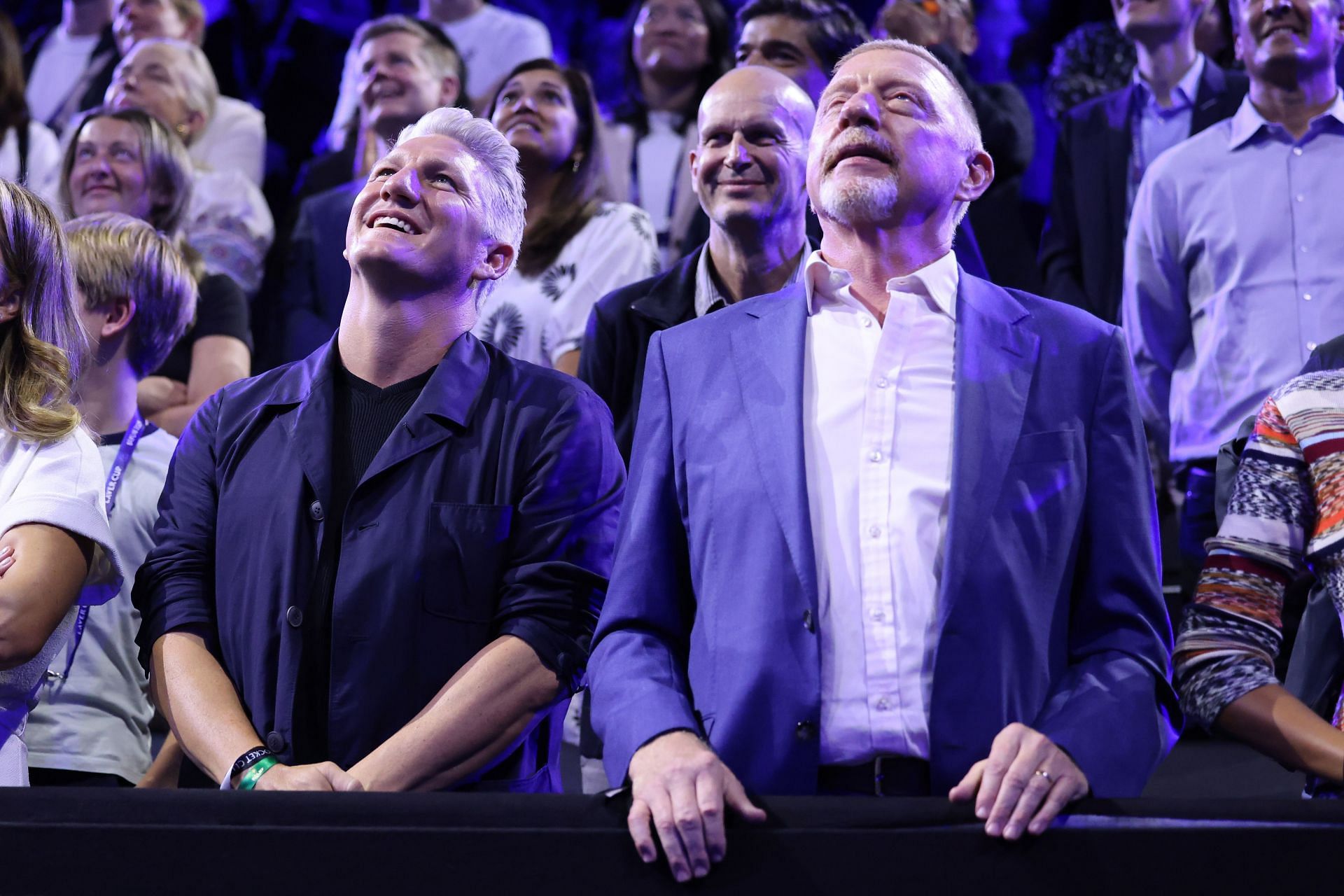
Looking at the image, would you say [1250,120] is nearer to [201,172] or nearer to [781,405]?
[781,405]

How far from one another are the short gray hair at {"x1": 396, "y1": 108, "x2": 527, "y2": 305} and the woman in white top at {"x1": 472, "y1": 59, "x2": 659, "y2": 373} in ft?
2.16

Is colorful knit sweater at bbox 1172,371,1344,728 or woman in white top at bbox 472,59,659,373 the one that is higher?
woman in white top at bbox 472,59,659,373

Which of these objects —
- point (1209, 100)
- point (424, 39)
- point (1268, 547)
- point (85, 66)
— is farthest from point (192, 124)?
point (1268, 547)

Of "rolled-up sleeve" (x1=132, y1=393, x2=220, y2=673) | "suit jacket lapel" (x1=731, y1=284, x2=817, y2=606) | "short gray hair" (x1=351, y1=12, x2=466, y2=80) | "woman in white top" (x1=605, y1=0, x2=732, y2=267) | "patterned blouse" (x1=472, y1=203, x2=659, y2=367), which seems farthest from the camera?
"short gray hair" (x1=351, y1=12, x2=466, y2=80)

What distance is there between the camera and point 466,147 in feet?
8.98

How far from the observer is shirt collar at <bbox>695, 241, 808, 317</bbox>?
126 inches

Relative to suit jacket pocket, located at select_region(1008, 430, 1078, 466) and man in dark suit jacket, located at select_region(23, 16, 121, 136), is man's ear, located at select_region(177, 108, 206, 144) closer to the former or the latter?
man in dark suit jacket, located at select_region(23, 16, 121, 136)

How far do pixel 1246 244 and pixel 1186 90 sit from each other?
76 centimetres

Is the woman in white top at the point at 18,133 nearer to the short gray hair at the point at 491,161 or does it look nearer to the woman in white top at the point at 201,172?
the woman in white top at the point at 201,172

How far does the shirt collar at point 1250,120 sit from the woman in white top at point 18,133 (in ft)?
10.9

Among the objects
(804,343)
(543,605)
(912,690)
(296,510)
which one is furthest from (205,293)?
(912,690)

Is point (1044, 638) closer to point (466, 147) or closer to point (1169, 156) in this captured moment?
point (466, 147)

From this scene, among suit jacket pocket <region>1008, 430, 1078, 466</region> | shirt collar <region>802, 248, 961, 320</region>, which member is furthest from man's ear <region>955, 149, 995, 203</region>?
suit jacket pocket <region>1008, 430, 1078, 466</region>

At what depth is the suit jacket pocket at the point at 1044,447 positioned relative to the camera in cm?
199
